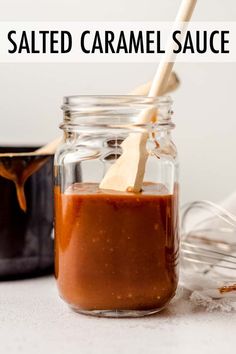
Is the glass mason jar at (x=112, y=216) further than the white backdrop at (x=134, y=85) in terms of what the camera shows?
No

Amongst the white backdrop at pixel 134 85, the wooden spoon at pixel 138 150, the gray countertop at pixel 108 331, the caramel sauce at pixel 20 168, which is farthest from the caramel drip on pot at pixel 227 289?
the white backdrop at pixel 134 85

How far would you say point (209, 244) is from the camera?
1048 millimetres

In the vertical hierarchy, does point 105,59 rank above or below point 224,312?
above

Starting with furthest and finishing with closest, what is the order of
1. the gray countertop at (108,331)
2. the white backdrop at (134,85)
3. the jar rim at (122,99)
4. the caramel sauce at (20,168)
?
the white backdrop at (134,85), the caramel sauce at (20,168), the jar rim at (122,99), the gray countertop at (108,331)

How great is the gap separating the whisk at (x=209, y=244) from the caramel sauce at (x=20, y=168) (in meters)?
0.23

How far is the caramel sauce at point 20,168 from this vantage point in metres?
0.93

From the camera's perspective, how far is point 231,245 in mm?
1012

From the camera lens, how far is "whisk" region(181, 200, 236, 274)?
979mm

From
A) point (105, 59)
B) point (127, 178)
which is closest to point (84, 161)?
point (127, 178)

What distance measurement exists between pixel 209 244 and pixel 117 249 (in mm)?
318

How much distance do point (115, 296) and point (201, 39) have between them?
2.12 feet

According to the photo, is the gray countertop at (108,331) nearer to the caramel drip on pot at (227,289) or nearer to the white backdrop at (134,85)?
the caramel drip on pot at (227,289)

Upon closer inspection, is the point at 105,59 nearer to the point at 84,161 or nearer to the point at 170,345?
the point at 84,161

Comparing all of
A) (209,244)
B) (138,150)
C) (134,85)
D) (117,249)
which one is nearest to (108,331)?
(117,249)
